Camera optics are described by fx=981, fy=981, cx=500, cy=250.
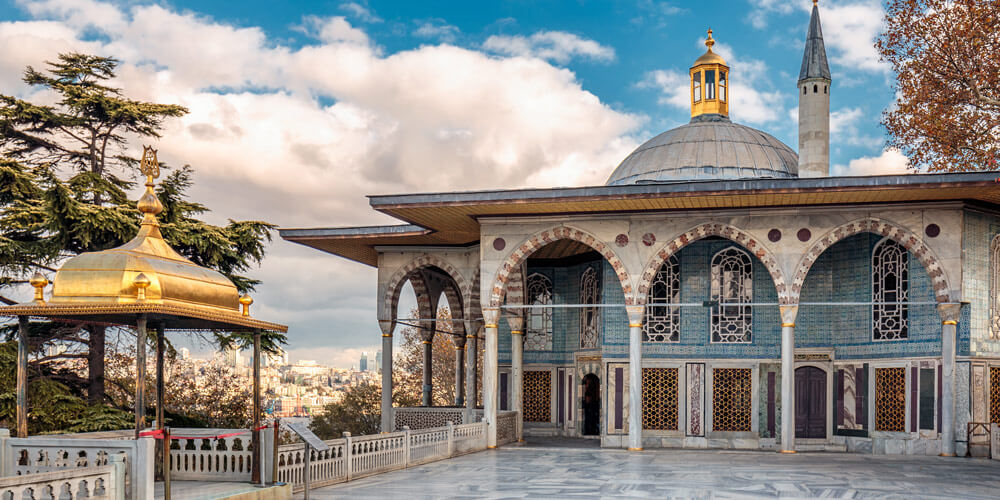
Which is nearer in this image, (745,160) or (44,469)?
(44,469)

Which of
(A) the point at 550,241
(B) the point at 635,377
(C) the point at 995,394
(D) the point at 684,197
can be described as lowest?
(C) the point at 995,394

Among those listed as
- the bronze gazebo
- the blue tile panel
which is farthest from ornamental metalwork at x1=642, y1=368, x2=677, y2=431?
the bronze gazebo

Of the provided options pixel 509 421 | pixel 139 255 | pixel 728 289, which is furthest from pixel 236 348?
pixel 139 255

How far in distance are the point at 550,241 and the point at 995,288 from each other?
701cm

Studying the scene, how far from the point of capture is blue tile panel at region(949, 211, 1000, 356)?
1476 centimetres

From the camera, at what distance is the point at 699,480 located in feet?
38.5

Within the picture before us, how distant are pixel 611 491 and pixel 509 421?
23.1ft

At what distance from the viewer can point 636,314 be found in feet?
52.6

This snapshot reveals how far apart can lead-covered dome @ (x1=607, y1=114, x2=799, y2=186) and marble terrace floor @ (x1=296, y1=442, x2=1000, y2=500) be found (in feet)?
23.1

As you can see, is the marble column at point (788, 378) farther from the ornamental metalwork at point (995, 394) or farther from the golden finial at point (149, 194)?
the golden finial at point (149, 194)

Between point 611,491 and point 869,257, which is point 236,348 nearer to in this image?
point 611,491

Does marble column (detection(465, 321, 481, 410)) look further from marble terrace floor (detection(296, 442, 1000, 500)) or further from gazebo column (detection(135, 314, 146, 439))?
gazebo column (detection(135, 314, 146, 439))

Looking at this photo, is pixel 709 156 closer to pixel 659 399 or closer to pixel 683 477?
pixel 659 399

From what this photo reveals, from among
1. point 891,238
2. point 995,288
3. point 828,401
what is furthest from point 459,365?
point 995,288
